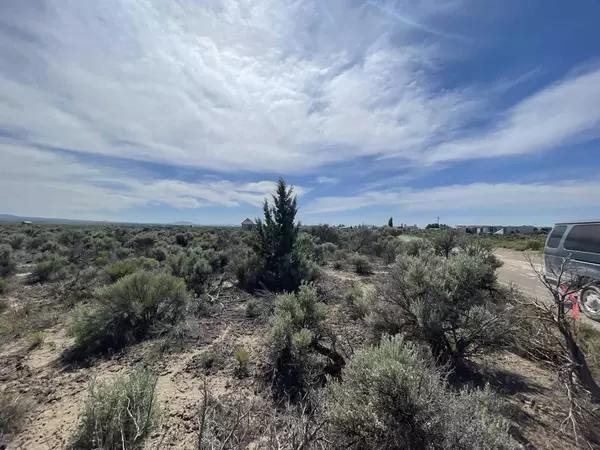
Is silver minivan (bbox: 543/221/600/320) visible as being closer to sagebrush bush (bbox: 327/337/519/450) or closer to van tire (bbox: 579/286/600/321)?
van tire (bbox: 579/286/600/321)

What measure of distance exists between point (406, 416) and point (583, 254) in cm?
835

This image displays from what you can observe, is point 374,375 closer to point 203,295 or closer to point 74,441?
point 74,441

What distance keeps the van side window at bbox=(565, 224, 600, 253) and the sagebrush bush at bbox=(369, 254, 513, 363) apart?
4750mm

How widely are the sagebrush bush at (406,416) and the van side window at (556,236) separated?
817 centimetres

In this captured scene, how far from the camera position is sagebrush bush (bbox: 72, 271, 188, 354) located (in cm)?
573

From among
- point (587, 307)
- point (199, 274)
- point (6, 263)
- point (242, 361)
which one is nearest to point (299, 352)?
point (242, 361)

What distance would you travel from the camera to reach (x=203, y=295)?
8773 millimetres

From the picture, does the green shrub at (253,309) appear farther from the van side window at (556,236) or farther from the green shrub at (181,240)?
the green shrub at (181,240)

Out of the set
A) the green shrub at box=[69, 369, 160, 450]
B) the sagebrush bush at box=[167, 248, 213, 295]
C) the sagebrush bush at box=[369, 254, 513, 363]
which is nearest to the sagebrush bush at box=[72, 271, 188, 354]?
the sagebrush bush at box=[167, 248, 213, 295]

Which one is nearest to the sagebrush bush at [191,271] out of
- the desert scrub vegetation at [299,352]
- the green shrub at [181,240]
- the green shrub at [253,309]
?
the green shrub at [253,309]

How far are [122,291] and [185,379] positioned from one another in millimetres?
3280

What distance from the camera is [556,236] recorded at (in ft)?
27.7

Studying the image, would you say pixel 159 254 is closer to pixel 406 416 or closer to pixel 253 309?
pixel 253 309

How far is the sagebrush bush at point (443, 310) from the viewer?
13.6 feet
